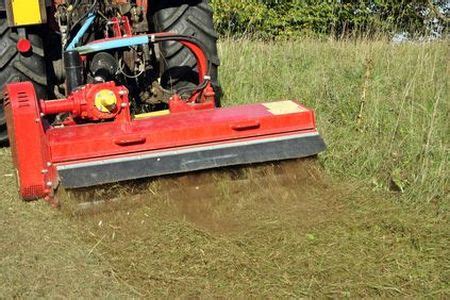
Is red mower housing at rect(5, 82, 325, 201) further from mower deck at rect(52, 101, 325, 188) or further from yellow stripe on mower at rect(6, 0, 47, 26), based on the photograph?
yellow stripe on mower at rect(6, 0, 47, 26)

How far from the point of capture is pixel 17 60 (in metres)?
4.27

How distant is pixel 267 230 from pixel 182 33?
6.54 ft

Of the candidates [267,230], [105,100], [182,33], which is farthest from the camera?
[182,33]

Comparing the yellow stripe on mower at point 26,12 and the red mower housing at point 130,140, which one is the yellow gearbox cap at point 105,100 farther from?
the yellow stripe on mower at point 26,12

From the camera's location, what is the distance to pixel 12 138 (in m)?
3.54

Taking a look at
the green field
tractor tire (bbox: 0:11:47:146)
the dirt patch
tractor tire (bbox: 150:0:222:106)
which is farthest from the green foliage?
the dirt patch

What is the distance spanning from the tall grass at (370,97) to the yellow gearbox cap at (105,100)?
4.38ft

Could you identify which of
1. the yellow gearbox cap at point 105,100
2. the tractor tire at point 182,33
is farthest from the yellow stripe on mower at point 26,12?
the yellow gearbox cap at point 105,100

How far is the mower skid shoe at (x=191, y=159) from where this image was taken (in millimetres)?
3189

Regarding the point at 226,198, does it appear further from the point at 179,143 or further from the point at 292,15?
the point at 292,15

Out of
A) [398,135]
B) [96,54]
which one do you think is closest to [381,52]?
[398,135]

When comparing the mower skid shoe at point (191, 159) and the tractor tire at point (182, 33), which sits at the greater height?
the tractor tire at point (182, 33)

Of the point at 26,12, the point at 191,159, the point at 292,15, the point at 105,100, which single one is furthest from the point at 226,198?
the point at 292,15

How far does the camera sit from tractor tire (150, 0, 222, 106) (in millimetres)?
4633
